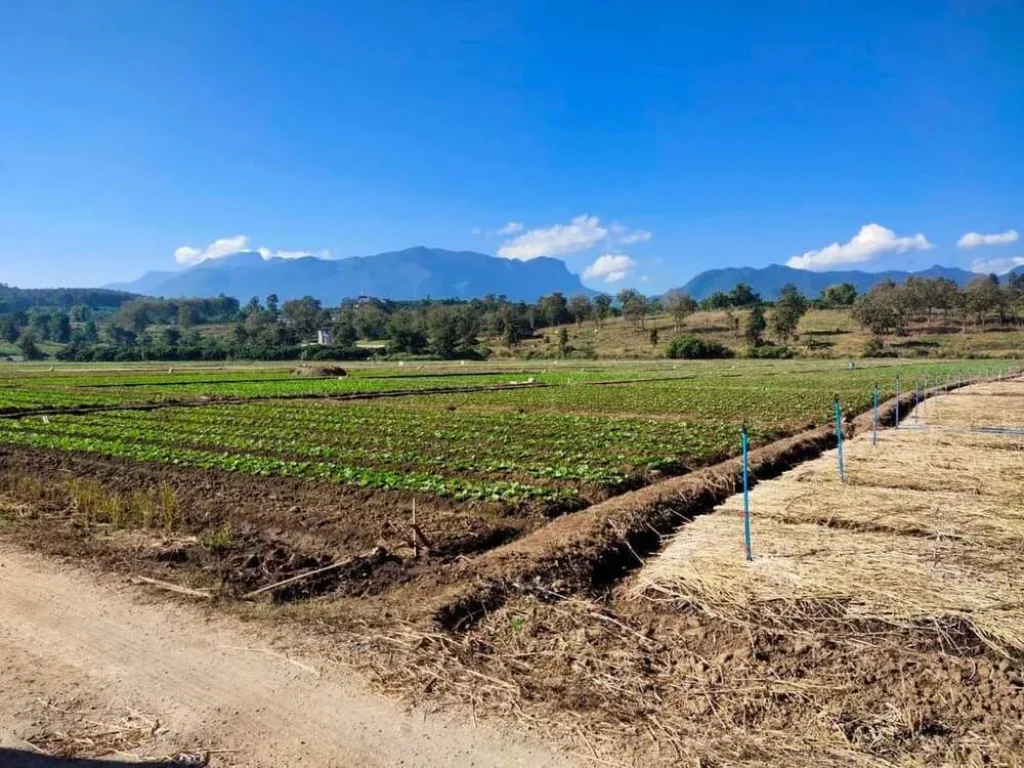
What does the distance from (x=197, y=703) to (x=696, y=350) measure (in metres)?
92.7

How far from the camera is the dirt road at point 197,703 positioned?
470 centimetres

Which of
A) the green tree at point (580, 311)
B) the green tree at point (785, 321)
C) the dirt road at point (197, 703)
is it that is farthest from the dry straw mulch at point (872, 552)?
the green tree at point (580, 311)

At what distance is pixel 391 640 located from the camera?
20.6ft

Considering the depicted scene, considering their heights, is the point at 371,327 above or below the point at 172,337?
above

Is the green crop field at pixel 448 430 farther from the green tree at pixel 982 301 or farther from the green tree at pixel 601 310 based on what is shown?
the green tree at pixel 601 310

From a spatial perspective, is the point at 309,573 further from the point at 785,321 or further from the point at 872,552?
the point at 785,321

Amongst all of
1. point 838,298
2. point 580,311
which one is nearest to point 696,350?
point 580,311

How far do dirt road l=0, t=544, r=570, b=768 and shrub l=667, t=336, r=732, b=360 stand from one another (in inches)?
3587

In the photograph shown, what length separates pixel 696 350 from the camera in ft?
306

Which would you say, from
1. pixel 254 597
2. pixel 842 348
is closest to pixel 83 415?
pixel 254 597

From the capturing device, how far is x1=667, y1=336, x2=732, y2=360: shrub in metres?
93.4

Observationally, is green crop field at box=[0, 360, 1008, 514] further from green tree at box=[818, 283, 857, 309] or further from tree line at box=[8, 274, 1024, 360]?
green tree at box=[818, 283, 857, 309]

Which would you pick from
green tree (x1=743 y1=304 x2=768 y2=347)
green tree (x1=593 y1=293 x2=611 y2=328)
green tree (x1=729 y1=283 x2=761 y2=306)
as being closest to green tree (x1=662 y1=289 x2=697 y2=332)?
green tree (x1=729 y1=283 x2=761 y2=306)

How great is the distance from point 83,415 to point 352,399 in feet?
41.8
